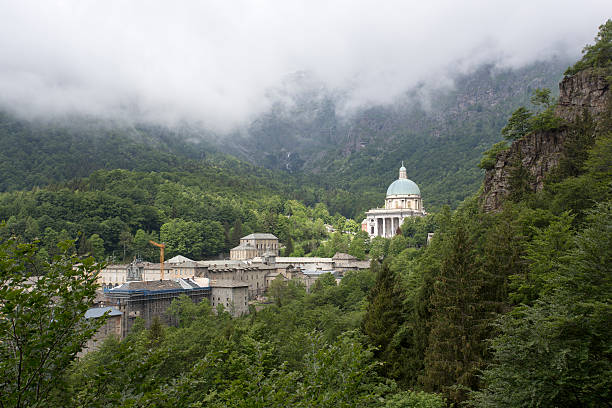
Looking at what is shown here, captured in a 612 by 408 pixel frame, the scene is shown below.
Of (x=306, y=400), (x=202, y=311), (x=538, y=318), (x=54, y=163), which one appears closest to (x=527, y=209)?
(x=538, y=318)

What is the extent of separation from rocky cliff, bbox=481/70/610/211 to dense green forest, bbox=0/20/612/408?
855 millimetres

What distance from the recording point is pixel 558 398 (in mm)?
14945

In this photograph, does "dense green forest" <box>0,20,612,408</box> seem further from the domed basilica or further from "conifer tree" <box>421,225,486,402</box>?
the domed basilica

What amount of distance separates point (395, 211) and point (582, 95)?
311 ft

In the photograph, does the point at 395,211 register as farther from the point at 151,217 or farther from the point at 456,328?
the point at 456,328

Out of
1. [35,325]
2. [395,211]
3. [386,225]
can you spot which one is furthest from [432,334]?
[386,225]

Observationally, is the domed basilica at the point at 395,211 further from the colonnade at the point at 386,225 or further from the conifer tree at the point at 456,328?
the conifer tree at the point at 456,328

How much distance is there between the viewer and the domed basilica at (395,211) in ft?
445

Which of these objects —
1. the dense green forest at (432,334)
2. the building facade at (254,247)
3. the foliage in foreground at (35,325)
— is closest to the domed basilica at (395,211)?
the building facade at (254,247)

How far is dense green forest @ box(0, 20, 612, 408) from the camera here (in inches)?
376

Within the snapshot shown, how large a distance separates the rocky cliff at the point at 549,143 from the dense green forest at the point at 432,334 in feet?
2.81

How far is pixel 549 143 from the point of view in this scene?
4153 cm

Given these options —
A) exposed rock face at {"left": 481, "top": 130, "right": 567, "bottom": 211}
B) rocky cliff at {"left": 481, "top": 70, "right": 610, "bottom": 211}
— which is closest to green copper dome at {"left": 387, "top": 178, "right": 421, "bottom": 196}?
exposed rock face at {"left": 481, "top": 130, "right": 567, "bottom": 211}

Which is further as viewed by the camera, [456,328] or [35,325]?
[456,328]
